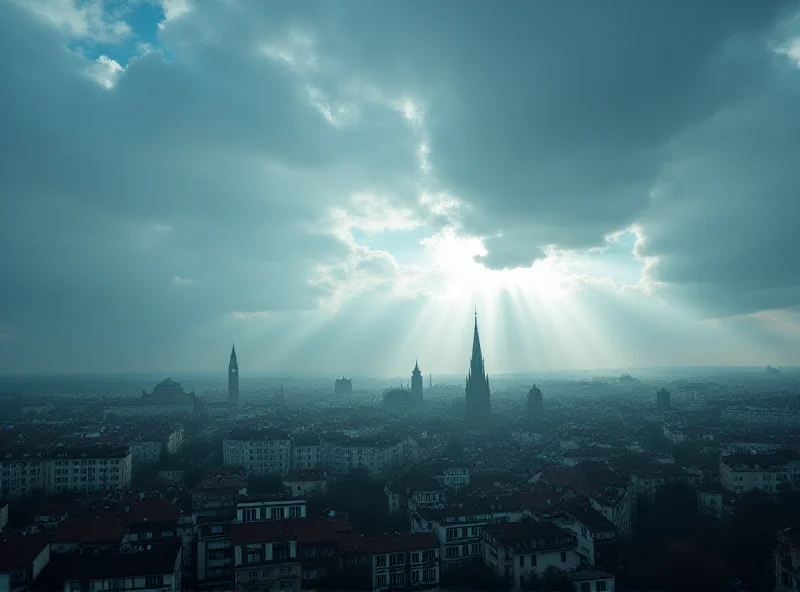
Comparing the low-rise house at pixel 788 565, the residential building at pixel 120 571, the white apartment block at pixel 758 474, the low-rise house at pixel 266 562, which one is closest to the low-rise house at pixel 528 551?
the low-rise house at pixel 788 565

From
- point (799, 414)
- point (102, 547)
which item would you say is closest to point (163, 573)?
point (102, 547)

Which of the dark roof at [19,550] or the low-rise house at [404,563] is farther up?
the dark roof at [19,550]

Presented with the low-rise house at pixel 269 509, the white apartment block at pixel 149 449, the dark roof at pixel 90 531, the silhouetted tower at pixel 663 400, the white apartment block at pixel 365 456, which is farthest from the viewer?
the silhouetted tower at pixel 663 400

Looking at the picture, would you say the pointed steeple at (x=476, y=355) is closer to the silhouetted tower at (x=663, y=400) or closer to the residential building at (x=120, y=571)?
the silhouetted tower at (x=663, y=400)

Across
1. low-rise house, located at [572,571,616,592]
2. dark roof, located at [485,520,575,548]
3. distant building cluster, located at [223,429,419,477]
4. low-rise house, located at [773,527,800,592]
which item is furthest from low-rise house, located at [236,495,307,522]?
low-rise house, located at [773,527,800,592]

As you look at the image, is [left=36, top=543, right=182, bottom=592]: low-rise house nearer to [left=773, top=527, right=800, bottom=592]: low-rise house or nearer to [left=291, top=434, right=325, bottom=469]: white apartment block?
[left=773, top=527, right=800, bottom=592]: low-rise house

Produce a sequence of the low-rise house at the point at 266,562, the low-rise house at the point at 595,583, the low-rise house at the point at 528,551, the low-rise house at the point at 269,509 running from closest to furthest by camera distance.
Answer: the low-rise house at the point at 595,583 → the low-rise house at the point at 266,562 → the low-rise house at the point at 528,551 → the low-rise house at the point at 269,509
